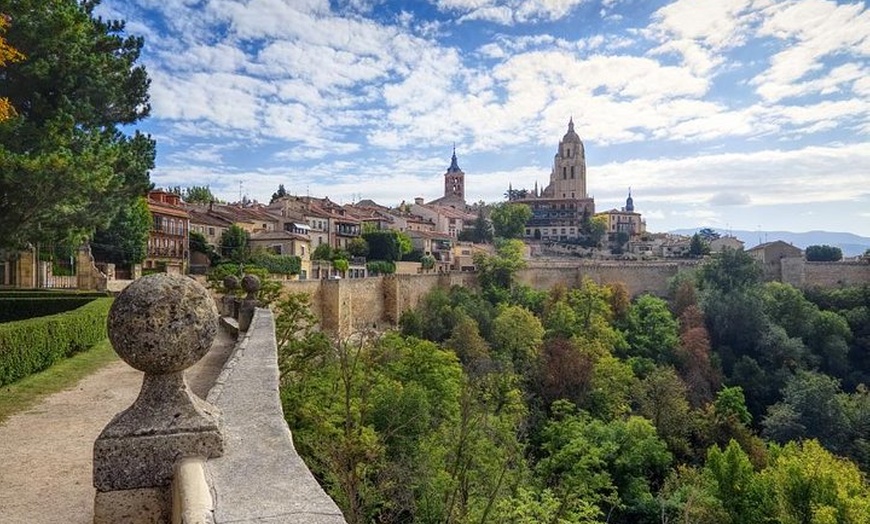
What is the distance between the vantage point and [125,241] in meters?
35.0

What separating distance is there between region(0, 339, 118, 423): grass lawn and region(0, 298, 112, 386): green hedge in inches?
6.6

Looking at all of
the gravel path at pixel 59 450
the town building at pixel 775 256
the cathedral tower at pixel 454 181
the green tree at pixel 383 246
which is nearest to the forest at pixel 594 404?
the gravel path at pixel 59 450

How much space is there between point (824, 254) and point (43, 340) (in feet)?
258

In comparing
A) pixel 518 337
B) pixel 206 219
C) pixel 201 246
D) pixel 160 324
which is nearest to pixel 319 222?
pixel 206 219

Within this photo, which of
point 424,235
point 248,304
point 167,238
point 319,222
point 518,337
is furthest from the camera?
point 424,235

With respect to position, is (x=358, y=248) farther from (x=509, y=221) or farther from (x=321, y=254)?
(x=509, y=221)

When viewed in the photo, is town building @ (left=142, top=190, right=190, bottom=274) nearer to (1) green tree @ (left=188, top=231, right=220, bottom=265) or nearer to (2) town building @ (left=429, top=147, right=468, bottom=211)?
(1) green tree @ (left=188, top=231, right=220, bottom=265)

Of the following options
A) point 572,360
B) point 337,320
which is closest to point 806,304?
point 572,360

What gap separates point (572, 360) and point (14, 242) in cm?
2854

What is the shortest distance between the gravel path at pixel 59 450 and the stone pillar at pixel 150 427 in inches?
81.1

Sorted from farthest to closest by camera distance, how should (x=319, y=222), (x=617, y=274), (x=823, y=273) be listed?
(x=617, y=274)
(x=823, y=273)
(x=319, y=222)

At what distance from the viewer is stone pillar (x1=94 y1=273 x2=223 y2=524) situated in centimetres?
316

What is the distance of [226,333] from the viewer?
1366 cm

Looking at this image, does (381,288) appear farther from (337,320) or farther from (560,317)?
(560,317)
